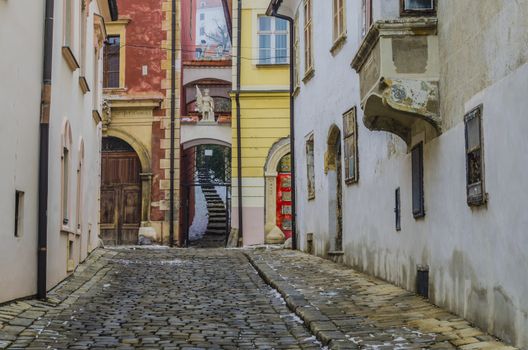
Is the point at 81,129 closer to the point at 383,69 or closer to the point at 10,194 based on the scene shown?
the point at 10,194

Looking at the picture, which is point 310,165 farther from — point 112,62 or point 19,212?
point 112,62

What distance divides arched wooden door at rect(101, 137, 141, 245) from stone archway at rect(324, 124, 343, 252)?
1253 cm

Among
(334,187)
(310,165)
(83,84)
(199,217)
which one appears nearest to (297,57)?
(310,165)

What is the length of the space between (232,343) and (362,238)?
238 inches

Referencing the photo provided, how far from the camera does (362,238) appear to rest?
13250 millimetres

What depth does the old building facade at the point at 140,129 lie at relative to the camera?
2736cm

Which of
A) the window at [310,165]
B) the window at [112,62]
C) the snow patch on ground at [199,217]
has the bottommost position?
the snow patch on ground at [199,217]

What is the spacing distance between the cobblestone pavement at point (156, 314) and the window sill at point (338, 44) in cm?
447

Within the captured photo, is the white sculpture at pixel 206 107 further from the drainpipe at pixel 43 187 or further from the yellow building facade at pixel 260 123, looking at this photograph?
the drainpipe at pixel 43 187

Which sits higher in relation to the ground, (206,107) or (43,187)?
(206,107)

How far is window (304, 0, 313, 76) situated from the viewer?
60.1 ft

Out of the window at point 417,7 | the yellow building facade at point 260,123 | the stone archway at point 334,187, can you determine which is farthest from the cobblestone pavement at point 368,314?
the yellow building facade at point 260,123

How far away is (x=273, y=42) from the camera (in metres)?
26.5

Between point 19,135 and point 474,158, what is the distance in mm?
5125
